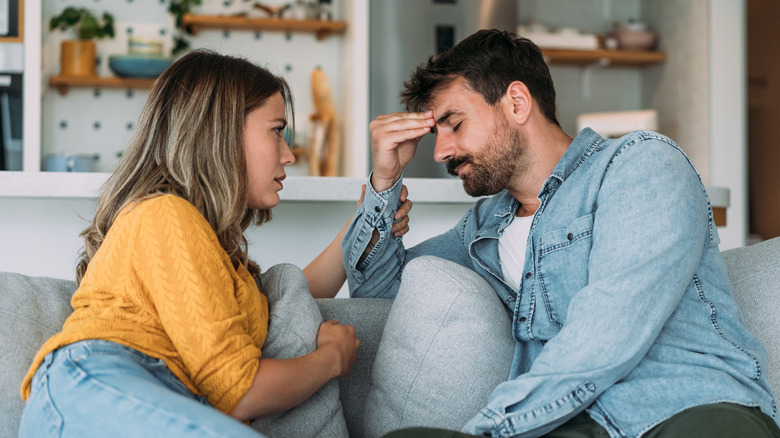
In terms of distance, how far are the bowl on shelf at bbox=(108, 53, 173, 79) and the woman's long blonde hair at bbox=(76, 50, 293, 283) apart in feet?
7.69

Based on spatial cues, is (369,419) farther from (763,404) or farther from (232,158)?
(763,404)

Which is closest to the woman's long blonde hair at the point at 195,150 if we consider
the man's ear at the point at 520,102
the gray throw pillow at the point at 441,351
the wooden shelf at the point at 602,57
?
the gray throw pillow at the point at 441,351

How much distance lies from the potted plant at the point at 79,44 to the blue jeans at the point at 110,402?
2.90m

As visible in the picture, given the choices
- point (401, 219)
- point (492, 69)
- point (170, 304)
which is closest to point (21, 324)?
point (170, 304)

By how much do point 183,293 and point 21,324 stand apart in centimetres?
43

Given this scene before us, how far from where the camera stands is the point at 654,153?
4.25ft

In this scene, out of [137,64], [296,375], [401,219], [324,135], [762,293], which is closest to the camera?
[296,375]

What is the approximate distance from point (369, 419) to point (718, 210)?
1827mm

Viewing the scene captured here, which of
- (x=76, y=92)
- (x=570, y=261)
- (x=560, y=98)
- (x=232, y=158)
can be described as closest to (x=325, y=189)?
(x=232, y=158)

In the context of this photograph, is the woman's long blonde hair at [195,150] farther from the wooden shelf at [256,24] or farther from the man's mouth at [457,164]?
the wooden shelf at [256,24]

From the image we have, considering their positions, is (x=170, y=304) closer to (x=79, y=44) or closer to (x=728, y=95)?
(x=79, y=44)

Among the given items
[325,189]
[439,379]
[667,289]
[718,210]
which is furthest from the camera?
[718,210]

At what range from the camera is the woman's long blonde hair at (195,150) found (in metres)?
1.33

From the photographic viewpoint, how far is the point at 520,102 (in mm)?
1639
